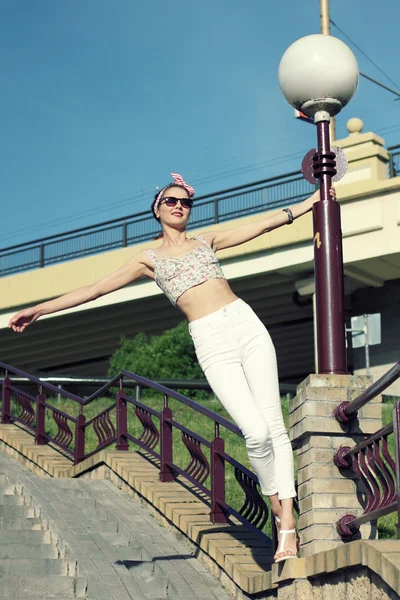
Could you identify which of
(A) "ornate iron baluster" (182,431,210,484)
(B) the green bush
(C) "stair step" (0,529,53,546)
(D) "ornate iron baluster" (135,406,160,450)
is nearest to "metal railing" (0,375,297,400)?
(B) the green bush

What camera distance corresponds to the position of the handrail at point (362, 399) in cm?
545

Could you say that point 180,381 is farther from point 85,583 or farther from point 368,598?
point 368,598

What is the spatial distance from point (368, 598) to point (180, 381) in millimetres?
14170

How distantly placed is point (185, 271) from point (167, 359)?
14.5m

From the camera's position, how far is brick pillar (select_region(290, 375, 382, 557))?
20.4ft

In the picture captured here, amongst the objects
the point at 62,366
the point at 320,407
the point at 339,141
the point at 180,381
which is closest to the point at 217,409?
the point at 180,381

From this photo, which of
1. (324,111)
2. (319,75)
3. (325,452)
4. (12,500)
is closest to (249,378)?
(325,452)

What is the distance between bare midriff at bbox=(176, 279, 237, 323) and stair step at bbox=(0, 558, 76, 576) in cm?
258

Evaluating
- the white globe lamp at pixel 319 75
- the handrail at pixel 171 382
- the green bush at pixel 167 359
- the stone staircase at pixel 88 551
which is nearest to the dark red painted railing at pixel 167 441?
the stone staircase at pixel 88 551

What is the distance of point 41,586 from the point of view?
23.9 feet

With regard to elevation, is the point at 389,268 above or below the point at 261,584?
above

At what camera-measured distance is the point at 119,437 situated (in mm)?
11641

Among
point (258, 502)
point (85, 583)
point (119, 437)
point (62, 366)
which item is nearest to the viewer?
point (85, 583)

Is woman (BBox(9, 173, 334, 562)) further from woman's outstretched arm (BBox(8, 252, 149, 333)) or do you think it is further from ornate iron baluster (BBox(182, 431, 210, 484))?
ornate iron baluster (BBox(182, 431, 210, 484))
